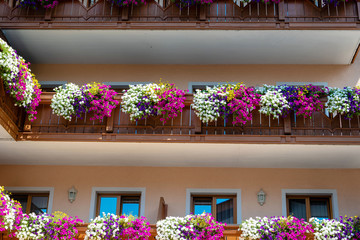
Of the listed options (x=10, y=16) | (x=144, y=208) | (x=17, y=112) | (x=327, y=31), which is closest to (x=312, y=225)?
(x=144, y=208)

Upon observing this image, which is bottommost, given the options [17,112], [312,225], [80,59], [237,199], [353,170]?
[312,225]

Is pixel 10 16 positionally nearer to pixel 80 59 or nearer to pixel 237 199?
pixel 80 59

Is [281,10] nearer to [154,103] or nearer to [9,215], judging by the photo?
[154,103]

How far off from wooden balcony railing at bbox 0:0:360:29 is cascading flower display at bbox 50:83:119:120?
2051 millimetres

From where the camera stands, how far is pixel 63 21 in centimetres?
1327

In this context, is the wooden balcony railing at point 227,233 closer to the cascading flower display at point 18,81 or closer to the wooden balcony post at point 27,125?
the wooden balcony post at point 27,125

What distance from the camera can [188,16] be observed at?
43.8 ft

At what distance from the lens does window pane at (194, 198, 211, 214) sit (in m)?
12.8

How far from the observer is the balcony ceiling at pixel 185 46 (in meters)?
13.2

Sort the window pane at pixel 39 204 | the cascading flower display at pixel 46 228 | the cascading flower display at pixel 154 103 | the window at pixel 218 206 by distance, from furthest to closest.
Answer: the window pane at pixel 39 204 < the window at pixel 218 206 < the cascading flower display at pixel 154 103 < the cascading flower display at pixel 46 228

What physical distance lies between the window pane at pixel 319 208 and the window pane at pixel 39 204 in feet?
20.8

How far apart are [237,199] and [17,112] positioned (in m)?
5.41

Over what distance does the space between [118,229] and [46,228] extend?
1465 millimetres

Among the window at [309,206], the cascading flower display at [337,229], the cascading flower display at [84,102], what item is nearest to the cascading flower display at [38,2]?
the cascading flower display at [84,102]
